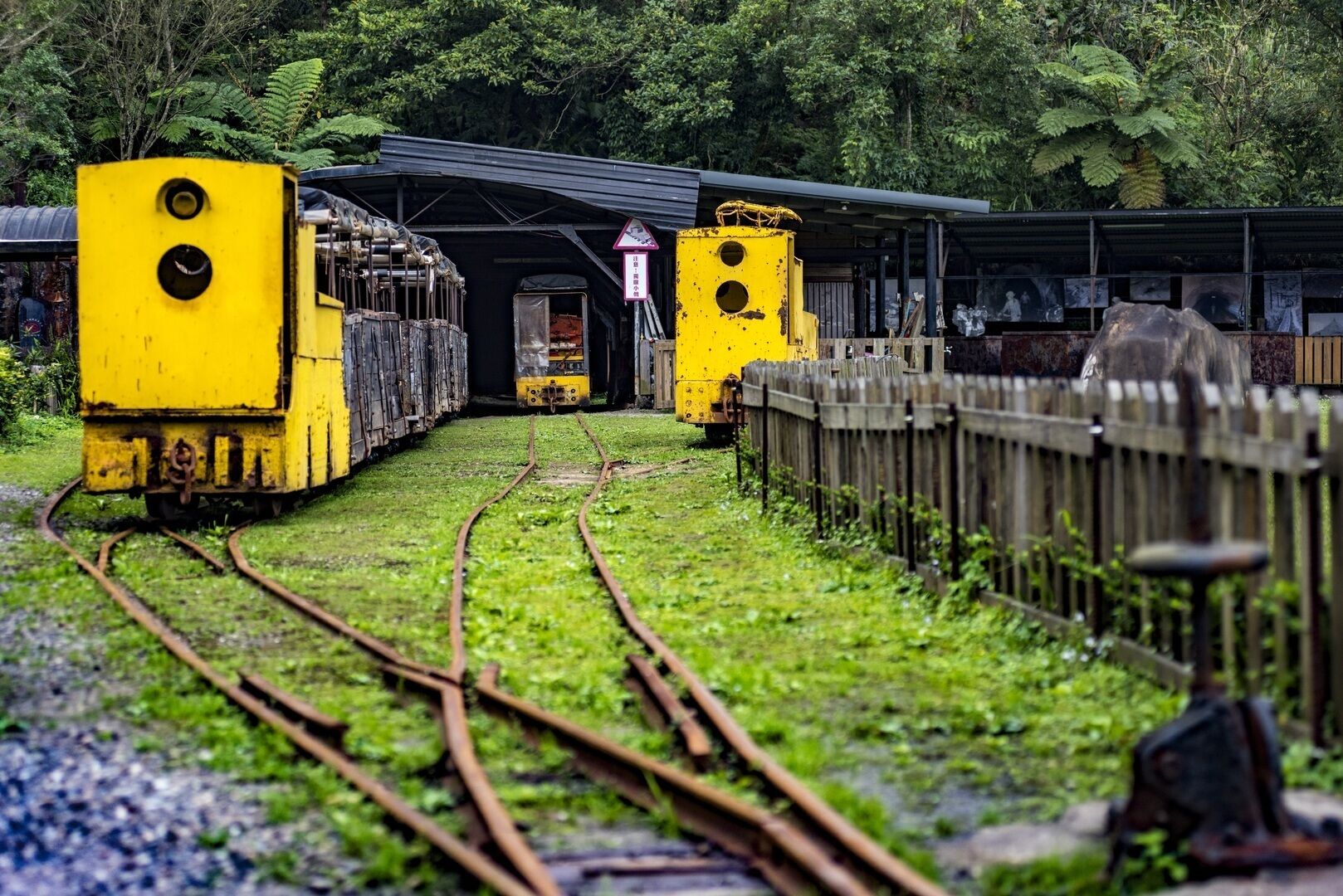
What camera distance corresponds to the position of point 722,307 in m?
21.0

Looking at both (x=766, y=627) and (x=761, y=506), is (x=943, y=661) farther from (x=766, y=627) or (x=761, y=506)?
(x=761, y=506)

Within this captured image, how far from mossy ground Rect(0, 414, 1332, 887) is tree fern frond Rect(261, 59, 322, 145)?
26.8 meters

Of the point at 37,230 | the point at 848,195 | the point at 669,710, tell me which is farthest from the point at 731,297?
the point at 669,710

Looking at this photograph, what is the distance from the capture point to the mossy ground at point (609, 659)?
17.4ft

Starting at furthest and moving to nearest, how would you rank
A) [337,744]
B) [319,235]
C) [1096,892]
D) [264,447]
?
[319,235], [264,447], [337,744], [1096,892]

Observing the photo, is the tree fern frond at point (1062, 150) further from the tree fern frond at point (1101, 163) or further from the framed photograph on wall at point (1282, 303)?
the framed photograph on wall at point (1282, 303)

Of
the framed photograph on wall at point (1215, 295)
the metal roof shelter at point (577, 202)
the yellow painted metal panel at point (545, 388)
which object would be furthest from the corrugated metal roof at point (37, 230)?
the framed photograph on wall at point (1215, 295)

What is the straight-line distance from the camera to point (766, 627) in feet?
26.9

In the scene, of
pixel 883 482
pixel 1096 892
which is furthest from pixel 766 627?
pixel 1096 892

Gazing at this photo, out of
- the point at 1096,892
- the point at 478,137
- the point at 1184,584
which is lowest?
the point at 1096,892

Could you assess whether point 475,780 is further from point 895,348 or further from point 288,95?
point 288,95

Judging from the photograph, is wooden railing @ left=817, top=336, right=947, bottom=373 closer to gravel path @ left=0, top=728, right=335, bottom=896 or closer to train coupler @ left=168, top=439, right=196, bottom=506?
train coupler @ left=168, top=439, right=196, bottom=506

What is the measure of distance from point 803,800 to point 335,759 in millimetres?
1761

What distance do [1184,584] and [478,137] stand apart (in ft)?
135
